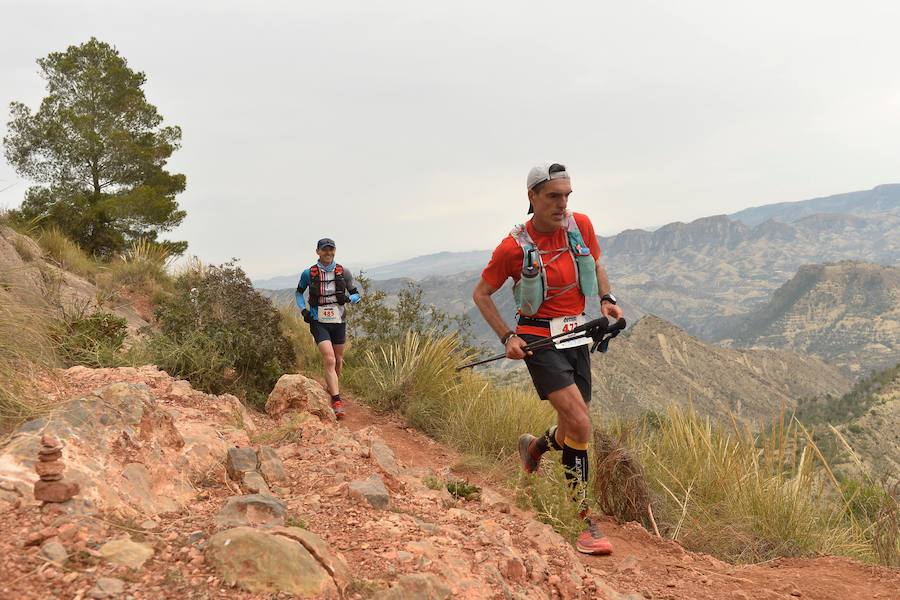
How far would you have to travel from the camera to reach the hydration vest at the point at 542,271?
3621 mm

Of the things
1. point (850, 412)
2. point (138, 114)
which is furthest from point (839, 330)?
point (138, 114)

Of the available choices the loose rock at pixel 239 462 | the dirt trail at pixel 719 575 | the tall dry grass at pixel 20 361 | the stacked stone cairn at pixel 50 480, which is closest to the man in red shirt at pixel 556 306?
the dirt trail at pixel 719 575

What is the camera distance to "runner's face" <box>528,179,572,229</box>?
3.61 metres

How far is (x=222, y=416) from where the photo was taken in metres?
4.53

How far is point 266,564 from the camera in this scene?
2.01 metres

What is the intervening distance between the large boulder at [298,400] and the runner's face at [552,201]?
3.62 metres

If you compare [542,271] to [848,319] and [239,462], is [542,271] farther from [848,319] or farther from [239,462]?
[848,319]

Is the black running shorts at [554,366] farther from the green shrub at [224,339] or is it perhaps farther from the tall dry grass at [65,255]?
the tall dry grass at [65,255]

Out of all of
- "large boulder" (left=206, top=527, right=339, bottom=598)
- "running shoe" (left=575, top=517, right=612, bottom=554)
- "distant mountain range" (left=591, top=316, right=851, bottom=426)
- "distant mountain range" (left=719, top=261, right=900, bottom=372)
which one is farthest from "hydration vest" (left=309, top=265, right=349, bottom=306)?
"distant mountain range" (left=719, top=261, right=900, bottom=372)

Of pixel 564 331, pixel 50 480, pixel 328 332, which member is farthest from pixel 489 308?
pixel 328 332

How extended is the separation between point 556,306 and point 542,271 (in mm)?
269

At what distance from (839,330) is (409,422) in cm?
20746

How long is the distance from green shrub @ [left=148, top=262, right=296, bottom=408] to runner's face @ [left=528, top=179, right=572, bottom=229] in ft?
14.4

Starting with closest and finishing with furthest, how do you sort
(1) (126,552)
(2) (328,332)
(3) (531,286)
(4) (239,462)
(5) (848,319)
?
(1) (126,552), (4) (239,462), (3) (531,286), (2) (328,332), (5) (848,319)
